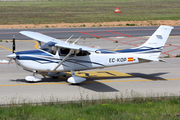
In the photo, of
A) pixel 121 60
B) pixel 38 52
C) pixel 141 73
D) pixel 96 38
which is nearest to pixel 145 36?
pixel 96 38

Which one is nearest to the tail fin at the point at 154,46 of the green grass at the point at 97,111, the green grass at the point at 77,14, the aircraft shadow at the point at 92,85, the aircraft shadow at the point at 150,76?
the aircraft shadow at the point at 150,76

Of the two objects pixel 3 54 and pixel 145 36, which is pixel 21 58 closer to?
pixel 3 54

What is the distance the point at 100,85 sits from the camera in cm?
1361

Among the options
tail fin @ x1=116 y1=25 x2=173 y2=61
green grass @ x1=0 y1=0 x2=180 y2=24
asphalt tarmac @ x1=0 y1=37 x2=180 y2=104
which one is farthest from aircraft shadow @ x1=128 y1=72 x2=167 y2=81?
green grass @ x1=0 y1=0 x2=180 y2=24

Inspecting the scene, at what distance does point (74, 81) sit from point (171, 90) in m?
4.74

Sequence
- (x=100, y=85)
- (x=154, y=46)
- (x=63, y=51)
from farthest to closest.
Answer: (x=154, y=46) < (x=100, y=85) < (x=63, y=51)

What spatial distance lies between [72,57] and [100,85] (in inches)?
80.0

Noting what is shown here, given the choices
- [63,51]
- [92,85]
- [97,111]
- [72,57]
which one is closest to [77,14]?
[72,57]

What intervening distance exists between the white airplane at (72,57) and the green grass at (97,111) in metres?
3.54

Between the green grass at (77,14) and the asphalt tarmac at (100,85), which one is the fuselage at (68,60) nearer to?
the asphalt tarmac at (100,85)

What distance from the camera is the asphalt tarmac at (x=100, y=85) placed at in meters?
11.6

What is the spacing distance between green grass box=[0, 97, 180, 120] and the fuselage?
3.59 m

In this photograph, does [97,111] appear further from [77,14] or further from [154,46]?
[77,14]

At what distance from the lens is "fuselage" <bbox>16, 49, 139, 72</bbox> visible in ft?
43.4
